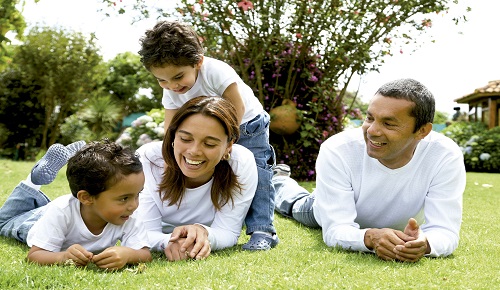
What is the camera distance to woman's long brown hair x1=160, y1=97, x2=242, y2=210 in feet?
11.7

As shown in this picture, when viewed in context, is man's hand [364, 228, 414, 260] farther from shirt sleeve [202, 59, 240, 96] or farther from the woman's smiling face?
shirt sleeve [202, 59, 240, 96]

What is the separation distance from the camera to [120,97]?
3647 cm

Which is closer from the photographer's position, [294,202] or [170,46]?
[170,46]

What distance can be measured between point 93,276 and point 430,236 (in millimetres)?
2017

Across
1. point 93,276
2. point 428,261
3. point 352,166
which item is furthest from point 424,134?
point 93,276

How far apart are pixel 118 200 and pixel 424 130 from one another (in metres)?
1.95

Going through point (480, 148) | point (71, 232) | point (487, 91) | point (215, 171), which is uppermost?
point (487, 91)

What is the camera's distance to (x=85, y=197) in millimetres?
3238

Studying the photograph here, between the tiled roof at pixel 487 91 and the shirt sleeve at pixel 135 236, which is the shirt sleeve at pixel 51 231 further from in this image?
the tiled roof at pixel 487 91

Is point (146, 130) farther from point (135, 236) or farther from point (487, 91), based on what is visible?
point (487, 91)

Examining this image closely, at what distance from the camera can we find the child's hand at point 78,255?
3051 millimetres

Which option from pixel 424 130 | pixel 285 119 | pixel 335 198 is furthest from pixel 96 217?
pixel 285 119

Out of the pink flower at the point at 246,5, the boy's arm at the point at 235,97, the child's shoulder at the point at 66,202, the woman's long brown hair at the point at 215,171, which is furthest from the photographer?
the pink flower at the point at 246,5

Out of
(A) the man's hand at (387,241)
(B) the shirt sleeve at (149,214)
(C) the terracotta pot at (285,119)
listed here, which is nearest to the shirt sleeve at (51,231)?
(B) the shirt sleeve at (149,214)
